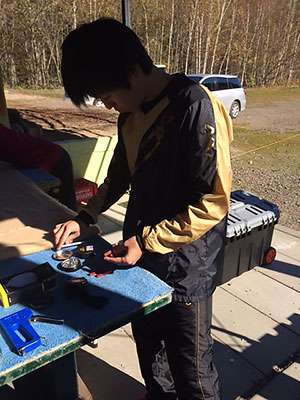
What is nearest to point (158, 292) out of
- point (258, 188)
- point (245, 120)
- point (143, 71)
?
point (143, 71)

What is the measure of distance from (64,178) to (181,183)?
1.83 metres

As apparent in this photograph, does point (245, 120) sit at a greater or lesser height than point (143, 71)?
lesser

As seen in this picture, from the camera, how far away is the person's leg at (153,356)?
139 centimetres

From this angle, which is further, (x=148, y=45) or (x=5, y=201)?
(x=148, y=45)

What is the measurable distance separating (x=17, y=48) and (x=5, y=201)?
1793 cm

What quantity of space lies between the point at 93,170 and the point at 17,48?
1561cm

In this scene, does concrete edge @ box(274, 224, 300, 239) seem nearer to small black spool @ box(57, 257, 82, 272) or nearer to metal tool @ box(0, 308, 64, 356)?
small black spool @ box(57, 257, 82, 272)

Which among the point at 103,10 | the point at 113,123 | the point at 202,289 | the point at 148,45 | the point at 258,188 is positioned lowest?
the point at 258,188

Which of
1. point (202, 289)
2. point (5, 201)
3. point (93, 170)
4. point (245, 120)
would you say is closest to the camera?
point (202, 289)

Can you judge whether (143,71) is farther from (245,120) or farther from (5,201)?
(245,120)

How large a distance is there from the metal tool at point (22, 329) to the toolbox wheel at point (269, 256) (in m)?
2.46

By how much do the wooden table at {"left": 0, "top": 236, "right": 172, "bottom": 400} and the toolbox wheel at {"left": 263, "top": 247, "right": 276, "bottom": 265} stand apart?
209 cm

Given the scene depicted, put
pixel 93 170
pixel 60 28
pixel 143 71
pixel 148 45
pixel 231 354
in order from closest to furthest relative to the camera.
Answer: pixel 143 71
pixel 231 354
pixel 93 170
pixel 60 28
pixel 148 45

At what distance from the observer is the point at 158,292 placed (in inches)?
41.2
